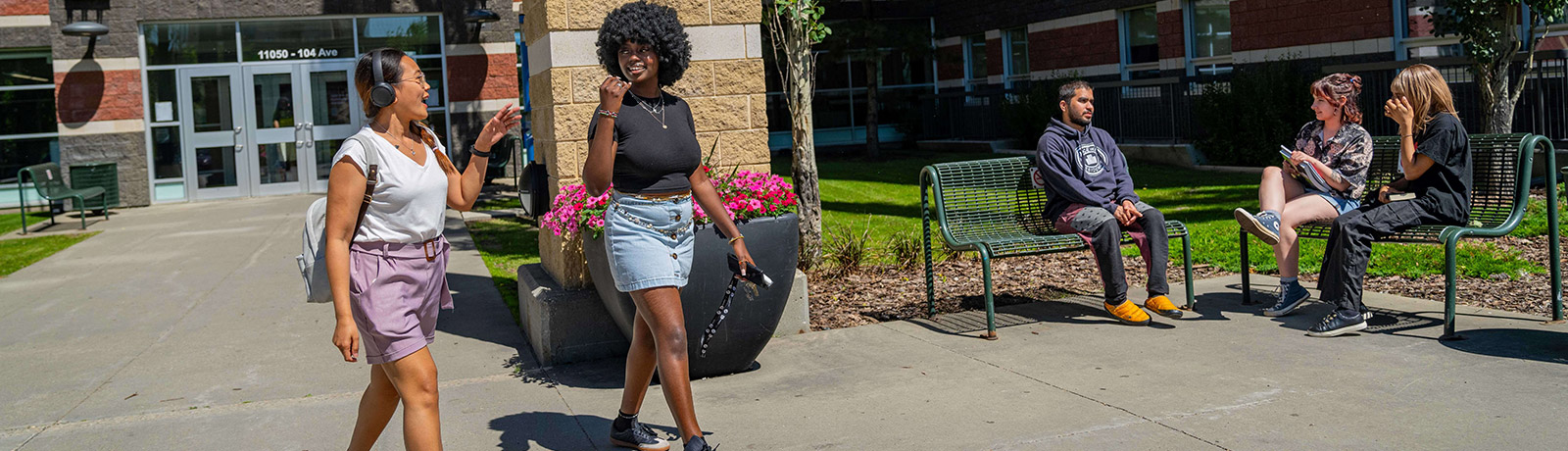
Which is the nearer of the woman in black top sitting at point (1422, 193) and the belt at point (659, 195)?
the belt at point (659, 195)

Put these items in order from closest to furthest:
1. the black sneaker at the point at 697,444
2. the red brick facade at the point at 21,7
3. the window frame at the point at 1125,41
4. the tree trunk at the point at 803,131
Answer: the black sneaker at the point at 697,444 → the tree trunk at the point at 803,131 → the red brick facade at the point at 21,7 → the window frame at the point at 1125,41

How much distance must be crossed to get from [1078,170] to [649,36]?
10.4 feet

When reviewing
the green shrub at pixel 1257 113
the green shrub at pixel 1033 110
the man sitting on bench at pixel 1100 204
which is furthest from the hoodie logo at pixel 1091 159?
the green shrub at pixel 1033 110

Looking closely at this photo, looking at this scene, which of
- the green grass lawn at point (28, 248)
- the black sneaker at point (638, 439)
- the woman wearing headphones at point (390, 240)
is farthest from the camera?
the green grass lawn at point (28, 248)

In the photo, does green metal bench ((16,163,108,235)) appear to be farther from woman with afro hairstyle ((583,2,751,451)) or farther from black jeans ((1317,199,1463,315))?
black jeans ((1317,199,1463,315))

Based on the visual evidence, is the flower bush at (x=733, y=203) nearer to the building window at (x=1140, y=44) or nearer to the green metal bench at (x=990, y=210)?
the green metal bench at (x=990, y=210)

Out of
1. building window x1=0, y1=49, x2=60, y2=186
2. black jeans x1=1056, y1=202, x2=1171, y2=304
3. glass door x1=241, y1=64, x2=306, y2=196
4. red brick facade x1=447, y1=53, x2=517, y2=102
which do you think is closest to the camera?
black jeans x1=1056, y1=202, x2=1171, y2=304

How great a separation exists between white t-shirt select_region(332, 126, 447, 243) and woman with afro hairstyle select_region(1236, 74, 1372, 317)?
4.50 m

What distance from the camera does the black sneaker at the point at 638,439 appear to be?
459 cm

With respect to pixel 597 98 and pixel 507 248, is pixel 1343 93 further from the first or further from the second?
pixel 507 248

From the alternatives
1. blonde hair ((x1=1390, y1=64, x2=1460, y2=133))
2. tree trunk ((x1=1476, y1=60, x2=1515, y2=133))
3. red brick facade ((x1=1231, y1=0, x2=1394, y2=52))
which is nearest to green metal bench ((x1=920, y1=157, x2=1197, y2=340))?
blonde hair ((x1=1390, y1=64, x2=1460, y2=133))

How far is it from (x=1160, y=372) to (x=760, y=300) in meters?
1.81

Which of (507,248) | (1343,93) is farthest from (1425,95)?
(507,248)

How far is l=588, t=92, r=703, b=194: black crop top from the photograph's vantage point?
4.34 metres
